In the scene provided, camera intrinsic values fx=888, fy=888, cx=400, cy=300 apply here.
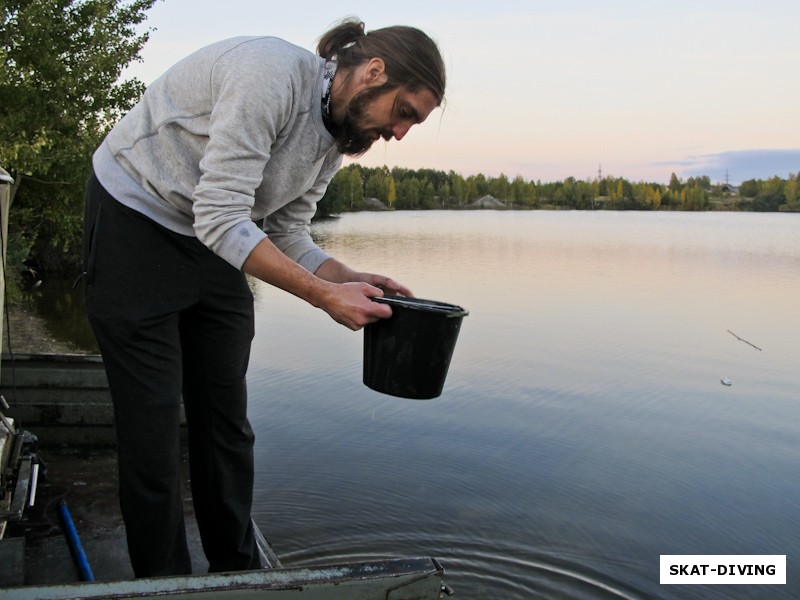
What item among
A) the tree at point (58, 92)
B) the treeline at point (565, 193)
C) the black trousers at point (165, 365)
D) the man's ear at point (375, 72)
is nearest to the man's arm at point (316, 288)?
the black trousers at point (165, 365)

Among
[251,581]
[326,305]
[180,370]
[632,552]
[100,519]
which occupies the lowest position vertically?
[632,552]

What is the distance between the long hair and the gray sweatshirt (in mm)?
104

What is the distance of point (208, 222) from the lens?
214cm

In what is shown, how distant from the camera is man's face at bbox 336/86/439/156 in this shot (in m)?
2.21

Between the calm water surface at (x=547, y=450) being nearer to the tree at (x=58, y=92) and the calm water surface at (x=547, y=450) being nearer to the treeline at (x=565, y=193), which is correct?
the tree at (x=58, y=92)

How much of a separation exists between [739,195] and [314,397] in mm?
83645

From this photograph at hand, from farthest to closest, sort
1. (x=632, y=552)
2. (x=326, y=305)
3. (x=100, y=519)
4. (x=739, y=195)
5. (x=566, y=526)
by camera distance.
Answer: (x=739, y=195) < (x=566, y=526) < (x=632, y=552) < (x=100, y=519) < (x=326, y=305)

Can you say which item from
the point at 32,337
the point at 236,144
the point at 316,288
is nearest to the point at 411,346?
the point at 316,288

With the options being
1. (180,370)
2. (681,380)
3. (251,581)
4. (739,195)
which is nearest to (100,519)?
(180,370)

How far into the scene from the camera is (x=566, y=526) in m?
4.12

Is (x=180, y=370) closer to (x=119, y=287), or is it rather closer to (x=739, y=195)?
(x=119, y=287)

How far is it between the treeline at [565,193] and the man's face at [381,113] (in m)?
63.7

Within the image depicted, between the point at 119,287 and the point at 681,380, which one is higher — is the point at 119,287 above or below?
above

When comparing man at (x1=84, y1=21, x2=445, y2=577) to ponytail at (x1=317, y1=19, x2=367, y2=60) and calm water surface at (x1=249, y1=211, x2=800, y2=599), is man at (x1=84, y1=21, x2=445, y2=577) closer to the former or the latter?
→ ponytail at (x1=317, y1=19, x2=367, y2=60)
